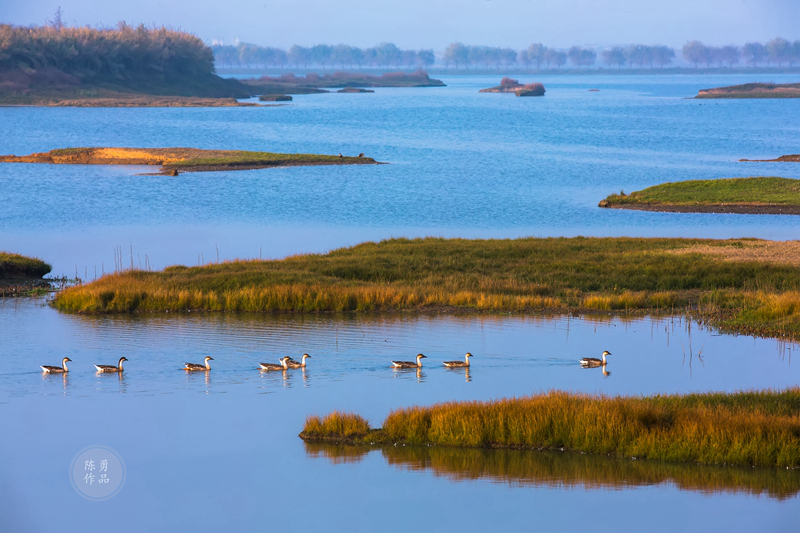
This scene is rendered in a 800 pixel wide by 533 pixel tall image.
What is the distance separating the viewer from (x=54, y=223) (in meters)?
59.2

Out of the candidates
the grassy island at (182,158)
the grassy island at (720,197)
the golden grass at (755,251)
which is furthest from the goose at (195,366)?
the grassy island at (182,158)

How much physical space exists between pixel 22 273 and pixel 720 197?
42.6 m

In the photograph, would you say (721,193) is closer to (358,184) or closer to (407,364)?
(358,184)

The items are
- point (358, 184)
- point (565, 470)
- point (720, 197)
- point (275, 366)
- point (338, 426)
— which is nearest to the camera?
point (565, 470)

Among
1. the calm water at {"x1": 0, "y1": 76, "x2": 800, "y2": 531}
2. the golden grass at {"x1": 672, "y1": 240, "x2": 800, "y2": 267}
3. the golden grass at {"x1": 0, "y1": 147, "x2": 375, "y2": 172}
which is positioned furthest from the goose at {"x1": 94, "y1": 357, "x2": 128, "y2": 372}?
the golden grass at {"x1": 0, "y1": 147, "x2": 375, "y2": 172}

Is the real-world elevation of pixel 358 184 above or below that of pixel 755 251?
above

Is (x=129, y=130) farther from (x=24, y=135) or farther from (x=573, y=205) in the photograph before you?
(x=573, y=205)

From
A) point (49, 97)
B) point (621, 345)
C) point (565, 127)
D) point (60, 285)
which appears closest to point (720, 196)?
point (621, 345)

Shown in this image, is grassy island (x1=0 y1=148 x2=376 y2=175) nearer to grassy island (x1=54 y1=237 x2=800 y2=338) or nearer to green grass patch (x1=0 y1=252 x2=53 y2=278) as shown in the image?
green grass patch (x1=0 y1=252 x2=53 y2=278)

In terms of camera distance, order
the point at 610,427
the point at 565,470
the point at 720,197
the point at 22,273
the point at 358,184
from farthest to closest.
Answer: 1. the point at 358,184
2. the point at 720,197
3. the point at 22,273
4. the point at 610,427
5. the point at 565,470

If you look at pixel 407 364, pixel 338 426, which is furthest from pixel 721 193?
pixel 338 426

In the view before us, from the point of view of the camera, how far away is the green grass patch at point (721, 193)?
61.2m

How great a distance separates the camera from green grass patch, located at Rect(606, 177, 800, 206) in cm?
6122

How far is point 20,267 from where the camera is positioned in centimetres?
3956
